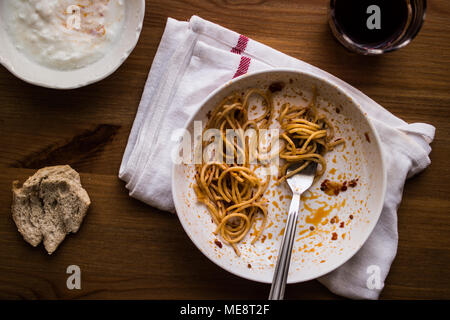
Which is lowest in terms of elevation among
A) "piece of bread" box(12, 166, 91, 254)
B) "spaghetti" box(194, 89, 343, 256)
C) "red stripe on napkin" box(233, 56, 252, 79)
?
"piece of bread" box(12, 166, 91, 254)

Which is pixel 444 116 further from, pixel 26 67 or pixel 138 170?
pixel 26 67

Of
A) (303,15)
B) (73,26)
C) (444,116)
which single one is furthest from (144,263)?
(444,116)

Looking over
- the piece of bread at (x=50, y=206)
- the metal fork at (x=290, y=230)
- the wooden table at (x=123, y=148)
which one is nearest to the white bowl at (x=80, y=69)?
the wooden table at (x=123, y=148)

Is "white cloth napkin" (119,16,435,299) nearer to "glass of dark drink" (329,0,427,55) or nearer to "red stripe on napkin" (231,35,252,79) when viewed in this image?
"red stripe on napkin" (231,35,252,79)

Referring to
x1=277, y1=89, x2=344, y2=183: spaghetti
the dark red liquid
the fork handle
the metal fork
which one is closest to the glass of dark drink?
the dark red liquid

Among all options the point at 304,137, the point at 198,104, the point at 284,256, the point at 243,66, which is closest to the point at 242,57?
the point at 243,66

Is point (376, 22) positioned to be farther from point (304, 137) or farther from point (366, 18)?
point (304, 137)

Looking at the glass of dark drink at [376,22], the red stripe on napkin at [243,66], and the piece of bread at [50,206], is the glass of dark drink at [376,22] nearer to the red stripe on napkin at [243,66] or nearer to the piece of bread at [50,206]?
the red stripe on napkin at [243,66]
